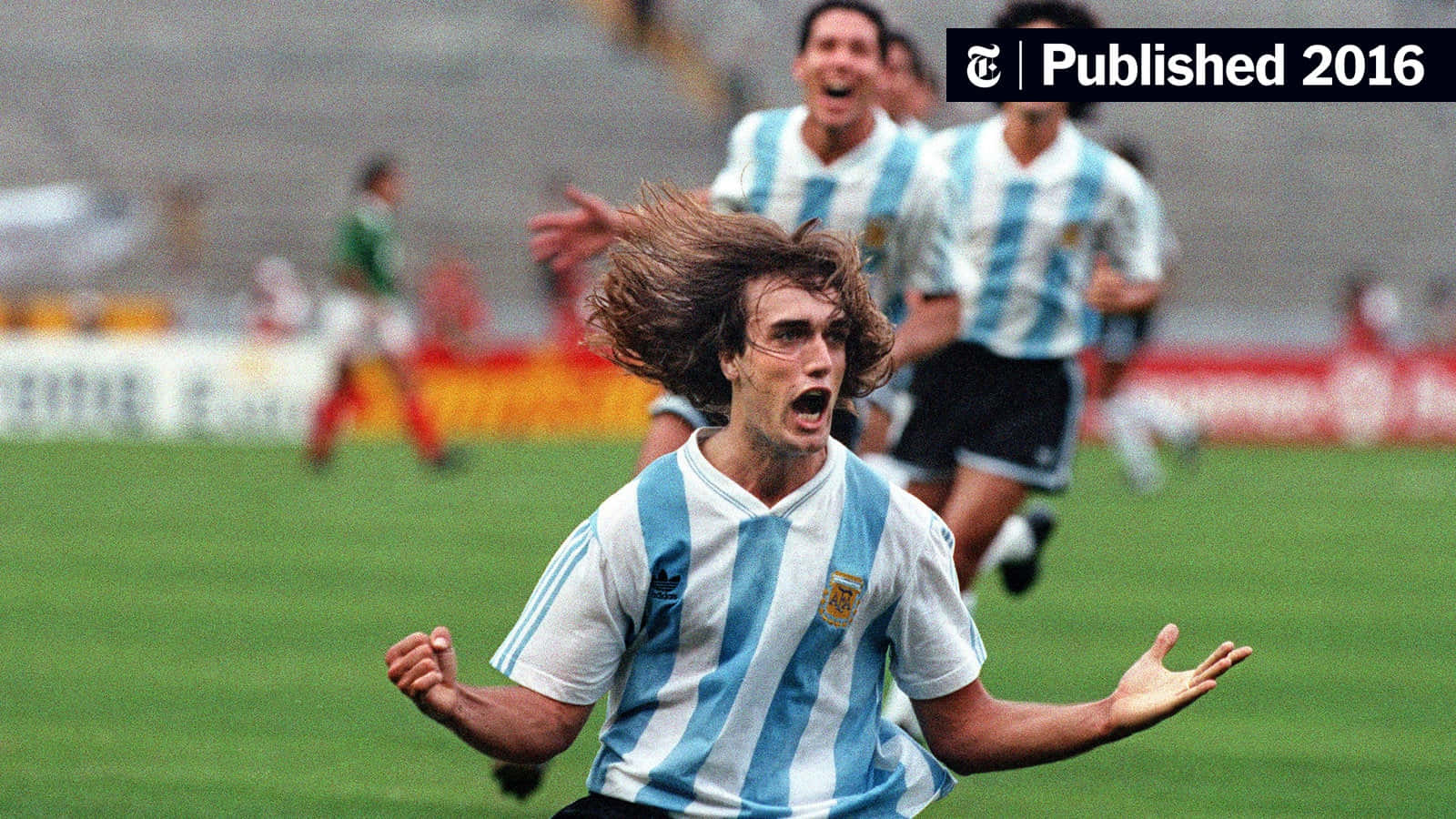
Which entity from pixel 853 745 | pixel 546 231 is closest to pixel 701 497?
pixel 853 745

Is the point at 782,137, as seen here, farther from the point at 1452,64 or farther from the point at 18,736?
the point at 18,736

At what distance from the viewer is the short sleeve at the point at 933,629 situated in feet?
12.3

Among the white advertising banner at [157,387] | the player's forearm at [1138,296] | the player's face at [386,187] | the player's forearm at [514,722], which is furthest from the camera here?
the white advertising banner at [157,387]

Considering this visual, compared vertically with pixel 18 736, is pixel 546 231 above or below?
above

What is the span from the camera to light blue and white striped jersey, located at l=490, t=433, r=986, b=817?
362 cm

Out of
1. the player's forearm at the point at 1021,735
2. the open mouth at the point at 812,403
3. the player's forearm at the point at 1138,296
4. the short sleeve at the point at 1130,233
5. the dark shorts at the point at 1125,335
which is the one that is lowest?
the dark shorts at the point at 1125,335

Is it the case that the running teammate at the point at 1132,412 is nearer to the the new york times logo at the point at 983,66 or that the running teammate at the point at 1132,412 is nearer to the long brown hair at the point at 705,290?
the the new york times logo at the point at 983,66

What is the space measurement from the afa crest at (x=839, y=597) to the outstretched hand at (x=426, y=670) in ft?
2.10

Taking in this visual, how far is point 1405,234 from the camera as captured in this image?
1175 inches

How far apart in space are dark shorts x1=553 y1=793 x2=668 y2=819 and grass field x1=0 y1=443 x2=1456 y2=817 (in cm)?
211

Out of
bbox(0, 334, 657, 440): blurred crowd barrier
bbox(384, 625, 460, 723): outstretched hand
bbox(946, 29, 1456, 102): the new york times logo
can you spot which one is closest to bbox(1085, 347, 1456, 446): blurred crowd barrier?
bbox(0, 334, 657, 440): blurred crowd barrier

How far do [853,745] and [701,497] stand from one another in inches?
19.6

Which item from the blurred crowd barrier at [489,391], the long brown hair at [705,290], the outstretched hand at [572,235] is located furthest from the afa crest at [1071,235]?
the blurred crowd barrier at [489,391]

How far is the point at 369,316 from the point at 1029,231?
34.5ft
